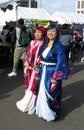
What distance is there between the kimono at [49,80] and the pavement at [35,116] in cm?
18

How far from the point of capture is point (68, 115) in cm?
712

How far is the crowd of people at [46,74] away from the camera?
6.55m

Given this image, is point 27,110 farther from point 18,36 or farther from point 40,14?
point 40,14

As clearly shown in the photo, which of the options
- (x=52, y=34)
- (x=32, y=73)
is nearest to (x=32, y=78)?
(x=32, y=73)

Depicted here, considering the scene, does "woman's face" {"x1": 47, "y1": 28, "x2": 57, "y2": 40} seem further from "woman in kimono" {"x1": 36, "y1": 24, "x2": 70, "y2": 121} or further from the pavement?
the pavement

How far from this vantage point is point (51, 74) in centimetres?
664

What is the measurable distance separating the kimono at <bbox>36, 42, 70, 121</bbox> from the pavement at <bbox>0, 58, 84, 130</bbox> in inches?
7.2

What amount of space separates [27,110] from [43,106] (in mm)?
544

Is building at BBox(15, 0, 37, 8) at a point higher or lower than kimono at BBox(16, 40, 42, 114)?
higher

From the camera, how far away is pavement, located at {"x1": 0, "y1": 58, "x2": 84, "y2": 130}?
6336mm

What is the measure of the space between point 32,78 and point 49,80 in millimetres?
493

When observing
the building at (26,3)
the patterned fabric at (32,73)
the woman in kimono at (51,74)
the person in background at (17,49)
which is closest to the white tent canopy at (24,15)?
the building at (26,3)

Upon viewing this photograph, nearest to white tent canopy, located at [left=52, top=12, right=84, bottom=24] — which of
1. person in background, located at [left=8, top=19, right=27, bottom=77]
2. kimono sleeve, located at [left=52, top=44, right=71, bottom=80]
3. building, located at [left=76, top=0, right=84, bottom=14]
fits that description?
person in background, located at [left=8, top=19, right=27, bottom=77]

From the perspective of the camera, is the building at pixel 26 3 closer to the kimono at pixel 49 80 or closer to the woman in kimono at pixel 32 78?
the woman in kimono at pixel 32 78
